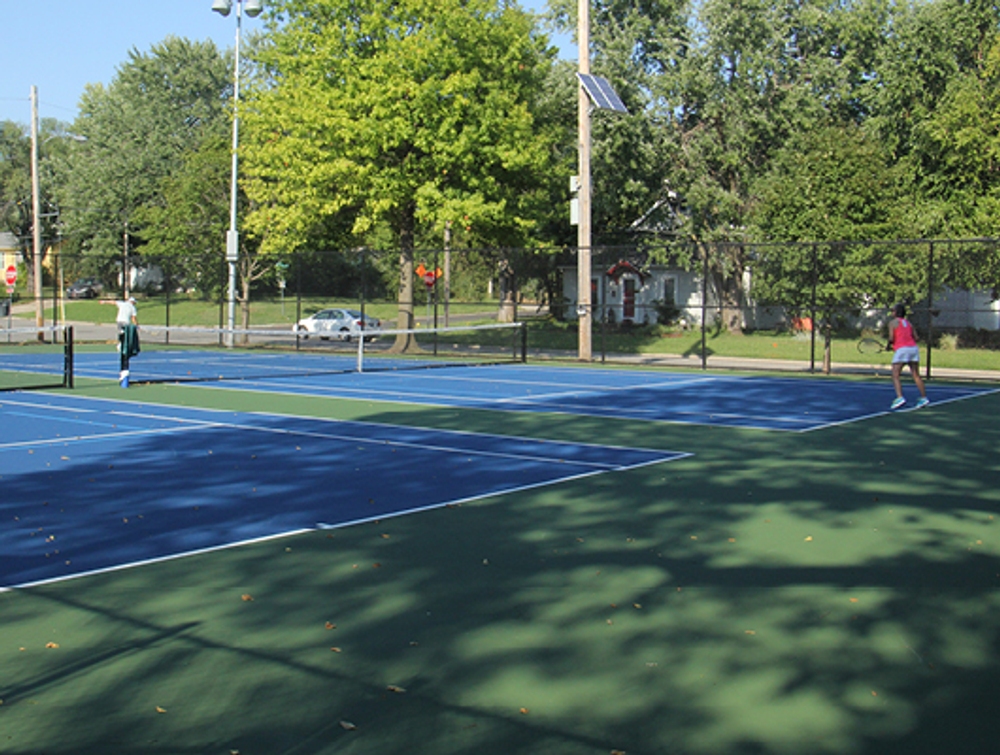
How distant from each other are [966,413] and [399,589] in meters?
13.8

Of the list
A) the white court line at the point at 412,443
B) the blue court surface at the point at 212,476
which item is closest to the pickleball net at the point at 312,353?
the white court line at the point at 412,443

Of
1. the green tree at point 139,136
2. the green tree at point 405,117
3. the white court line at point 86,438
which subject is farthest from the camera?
the green tree at point 139,136

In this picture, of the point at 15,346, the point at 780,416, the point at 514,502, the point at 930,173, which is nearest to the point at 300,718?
the point at 514,502

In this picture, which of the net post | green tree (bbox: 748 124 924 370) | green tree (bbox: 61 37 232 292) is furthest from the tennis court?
green tree (bbox: 61 37 232 292)

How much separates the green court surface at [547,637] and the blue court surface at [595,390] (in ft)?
25.0

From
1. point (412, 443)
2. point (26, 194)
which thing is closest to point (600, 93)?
point (412, 443)

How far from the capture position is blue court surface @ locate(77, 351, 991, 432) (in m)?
17.8

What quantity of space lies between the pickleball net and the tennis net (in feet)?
5.96

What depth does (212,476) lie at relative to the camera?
11289mm

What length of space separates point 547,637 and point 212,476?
6.24 metres

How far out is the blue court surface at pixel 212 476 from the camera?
8464 mm

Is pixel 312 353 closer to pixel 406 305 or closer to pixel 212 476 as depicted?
pixel 406 305

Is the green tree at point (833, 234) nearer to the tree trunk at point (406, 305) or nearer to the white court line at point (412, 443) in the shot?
the tree trunk at point (406, 305)

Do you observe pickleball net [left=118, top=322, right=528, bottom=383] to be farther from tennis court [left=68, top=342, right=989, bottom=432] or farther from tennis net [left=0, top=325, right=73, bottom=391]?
tennis net [left=0, top=325, right=73, bottom=391]
